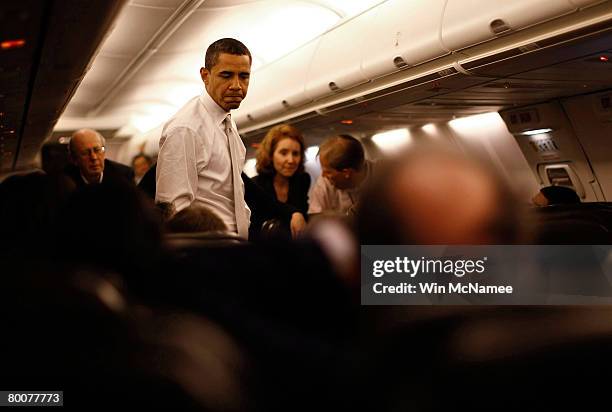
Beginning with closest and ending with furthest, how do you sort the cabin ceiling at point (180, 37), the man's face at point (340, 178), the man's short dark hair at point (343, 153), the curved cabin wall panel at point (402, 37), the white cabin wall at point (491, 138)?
the man's face at point (340, 178)
the man's short dark hair at point (343, 153)
the curved cabin wall panel at point (402, 37)
the cabin ceiling at point (180, 37)
the white cabin wall at point (491, 138)

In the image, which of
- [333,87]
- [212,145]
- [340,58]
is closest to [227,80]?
[212,145]

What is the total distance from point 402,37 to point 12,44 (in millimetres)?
2511

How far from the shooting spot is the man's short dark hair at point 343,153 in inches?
82.2

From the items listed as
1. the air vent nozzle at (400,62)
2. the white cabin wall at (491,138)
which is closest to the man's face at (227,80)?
the air vent nozzle at (400,62)

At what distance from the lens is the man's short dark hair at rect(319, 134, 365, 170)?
209 cm

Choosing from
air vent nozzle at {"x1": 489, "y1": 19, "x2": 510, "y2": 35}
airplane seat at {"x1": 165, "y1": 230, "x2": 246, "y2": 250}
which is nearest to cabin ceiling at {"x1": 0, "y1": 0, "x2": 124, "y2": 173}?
airplane seat at {"x1": 165, "y1": 230, "x2": 246, "y2": 250}

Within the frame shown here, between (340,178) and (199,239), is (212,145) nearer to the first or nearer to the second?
(340,178)

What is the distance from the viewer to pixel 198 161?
233 centimetres

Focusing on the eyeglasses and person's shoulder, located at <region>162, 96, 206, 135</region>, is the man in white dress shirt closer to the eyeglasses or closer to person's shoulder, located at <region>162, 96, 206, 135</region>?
person's shoulder, located at <region>162, 96, 206, 135</region>

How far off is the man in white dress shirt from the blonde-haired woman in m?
0.86

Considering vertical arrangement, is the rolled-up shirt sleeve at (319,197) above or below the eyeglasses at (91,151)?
below

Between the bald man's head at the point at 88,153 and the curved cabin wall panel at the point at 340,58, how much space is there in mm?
2823

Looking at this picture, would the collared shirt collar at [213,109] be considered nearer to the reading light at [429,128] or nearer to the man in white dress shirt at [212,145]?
the man in white dress shirt at [212,145]

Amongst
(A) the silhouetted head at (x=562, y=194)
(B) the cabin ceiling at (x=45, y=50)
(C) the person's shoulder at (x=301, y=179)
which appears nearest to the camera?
(B) the cabin ceiling at (x=45, y=50)
